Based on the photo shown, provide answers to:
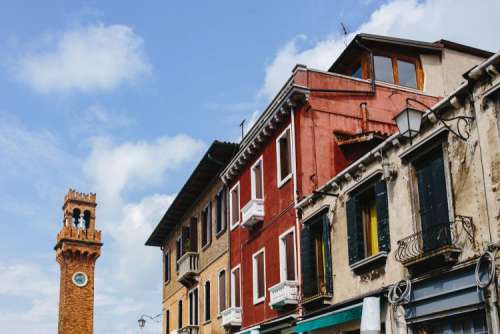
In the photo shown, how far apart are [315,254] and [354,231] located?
2561mm

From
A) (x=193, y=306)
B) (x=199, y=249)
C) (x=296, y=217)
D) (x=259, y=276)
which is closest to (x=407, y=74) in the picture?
(x=296, y=217)

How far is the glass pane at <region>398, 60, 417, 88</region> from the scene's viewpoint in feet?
73.9

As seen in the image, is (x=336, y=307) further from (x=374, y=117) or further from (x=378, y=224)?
(x=374, y=117)

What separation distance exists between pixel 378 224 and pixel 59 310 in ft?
181

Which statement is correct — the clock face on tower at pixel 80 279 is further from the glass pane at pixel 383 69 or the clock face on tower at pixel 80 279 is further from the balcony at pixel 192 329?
the glass pane at pixel 383 69

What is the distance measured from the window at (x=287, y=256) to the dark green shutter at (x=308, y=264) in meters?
0.80

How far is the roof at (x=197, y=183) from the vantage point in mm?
27156

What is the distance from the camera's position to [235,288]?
2450cm

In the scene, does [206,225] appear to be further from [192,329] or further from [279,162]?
[279,162]

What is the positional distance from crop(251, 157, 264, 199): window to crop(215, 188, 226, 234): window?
398 cm

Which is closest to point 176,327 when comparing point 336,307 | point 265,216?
point 265,216

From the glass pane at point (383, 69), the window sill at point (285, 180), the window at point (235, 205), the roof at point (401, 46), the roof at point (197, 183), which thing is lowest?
the window sill at point (285, 180)

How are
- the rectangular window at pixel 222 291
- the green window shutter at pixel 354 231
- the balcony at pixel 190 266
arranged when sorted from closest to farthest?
the green window shutter at pixel 354 231 < the rectangular window at pixel 222 291 < the balcony at pixel 190 266

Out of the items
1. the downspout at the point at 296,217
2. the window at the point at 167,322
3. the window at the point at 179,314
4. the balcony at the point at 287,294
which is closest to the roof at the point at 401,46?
the downspout at the point at 296,217
